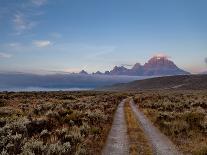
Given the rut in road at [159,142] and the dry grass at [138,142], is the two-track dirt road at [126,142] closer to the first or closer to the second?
the rut in road at [159,142]

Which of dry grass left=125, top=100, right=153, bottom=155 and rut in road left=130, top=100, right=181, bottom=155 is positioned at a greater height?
dry grass left=125, top=100, right=153, bottom=155

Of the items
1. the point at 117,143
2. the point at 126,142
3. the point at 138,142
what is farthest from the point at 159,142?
the point at 117,143

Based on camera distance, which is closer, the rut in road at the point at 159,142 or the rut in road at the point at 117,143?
the rut in road at the point at 117,143

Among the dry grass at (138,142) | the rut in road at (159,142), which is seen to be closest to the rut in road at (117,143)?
the dry grass at (138,142)

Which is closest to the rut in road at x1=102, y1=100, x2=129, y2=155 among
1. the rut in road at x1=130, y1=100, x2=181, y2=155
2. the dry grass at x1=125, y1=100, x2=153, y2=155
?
the dry grass at x1=125, y1=100, x2=153, y2=155

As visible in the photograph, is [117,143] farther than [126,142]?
No

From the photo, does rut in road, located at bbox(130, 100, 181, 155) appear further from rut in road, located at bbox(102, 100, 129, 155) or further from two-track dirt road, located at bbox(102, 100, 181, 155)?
rut in road, located at bbox(102, 100, 129, 155)

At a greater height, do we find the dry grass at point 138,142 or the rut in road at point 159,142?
the dry grass at point 138,142

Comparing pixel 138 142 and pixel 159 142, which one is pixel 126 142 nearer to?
pixel 138 142

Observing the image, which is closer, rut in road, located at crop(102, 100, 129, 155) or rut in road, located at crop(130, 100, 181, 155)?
rut in road, located at crop(102, 100, 129, 155)

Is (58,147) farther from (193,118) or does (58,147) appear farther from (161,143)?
(193,118)

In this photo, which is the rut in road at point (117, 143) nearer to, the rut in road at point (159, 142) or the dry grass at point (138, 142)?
the dry grass at point (138, 142)

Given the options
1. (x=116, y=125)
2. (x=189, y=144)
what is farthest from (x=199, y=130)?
(x=116, y=125)

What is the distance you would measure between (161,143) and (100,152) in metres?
3.92
